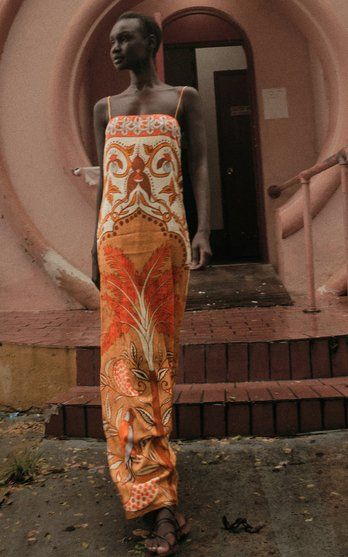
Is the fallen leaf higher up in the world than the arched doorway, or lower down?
lower down

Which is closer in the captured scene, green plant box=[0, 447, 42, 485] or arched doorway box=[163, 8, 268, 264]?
green plant box=[0, 447, 42, 485]

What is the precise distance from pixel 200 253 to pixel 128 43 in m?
0.70

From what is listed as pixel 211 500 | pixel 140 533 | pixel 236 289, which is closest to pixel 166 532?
pixel 140 533

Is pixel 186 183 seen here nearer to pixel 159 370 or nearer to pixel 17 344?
pixel 159 370

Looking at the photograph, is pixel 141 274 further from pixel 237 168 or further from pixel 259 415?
pixel 237 168

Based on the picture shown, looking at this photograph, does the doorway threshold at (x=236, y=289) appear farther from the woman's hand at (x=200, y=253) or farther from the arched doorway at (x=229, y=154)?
the woman's hand at (x=200, y=253)

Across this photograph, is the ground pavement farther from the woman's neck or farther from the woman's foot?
the woman's neck

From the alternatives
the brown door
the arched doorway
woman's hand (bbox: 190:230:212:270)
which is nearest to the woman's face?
woman's hand (bbox: 190:230:212:270)

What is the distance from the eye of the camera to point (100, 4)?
4418 millimetres

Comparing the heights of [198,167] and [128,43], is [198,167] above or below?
below

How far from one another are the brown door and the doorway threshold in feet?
6.23

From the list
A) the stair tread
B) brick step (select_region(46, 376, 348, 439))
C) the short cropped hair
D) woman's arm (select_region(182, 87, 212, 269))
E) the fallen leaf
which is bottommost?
the fallen leaf

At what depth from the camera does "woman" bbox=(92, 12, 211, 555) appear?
66.9 inches

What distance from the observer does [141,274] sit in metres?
1.76
